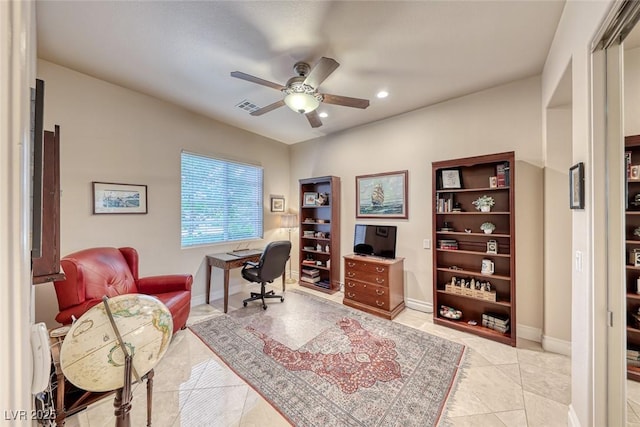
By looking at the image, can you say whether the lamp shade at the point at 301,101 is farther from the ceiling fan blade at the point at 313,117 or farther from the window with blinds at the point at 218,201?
the window with blinds at the point at 218,201

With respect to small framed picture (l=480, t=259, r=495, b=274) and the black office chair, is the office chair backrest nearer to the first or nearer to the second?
the black office chair

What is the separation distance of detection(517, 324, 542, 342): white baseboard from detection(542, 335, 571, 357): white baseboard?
10 cm

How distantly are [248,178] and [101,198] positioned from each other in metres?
2.15

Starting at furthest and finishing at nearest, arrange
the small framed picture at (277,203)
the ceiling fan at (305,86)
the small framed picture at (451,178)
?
the small framed picture at (277,203) < the small framed picture at (451,178) < the ceiling fan at (305,86)

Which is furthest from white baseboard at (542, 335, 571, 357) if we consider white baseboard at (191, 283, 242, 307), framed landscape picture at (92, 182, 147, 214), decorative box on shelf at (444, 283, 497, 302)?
framed landscape picture at (92, 182, 147, 214)

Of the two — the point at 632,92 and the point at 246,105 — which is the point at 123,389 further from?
the point at 246,105

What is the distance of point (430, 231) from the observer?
336 cm

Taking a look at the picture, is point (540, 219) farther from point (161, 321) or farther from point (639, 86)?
point (161, 321)

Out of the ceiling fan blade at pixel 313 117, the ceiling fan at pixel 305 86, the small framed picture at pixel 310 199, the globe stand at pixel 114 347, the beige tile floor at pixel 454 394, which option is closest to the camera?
the globe stand at pixel 114 347

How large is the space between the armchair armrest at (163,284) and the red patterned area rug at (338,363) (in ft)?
1.77

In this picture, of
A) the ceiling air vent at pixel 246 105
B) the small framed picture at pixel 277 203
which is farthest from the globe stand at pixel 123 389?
the small framed picture at pixel 277 203

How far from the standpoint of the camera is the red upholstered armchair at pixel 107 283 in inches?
82.8

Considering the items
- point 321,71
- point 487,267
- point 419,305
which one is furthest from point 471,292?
point 321,71

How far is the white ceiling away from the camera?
1.82 metres
